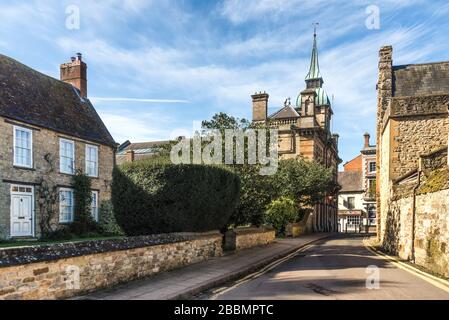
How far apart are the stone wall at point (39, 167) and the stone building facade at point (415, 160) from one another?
1706cm

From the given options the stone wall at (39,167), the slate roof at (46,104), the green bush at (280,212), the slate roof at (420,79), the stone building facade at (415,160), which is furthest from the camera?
the green bush at (280,212)

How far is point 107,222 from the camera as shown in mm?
22984

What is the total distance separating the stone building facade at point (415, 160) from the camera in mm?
10906

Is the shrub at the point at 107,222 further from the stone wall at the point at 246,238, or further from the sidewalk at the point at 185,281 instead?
the sidewalk at the point at 185,281

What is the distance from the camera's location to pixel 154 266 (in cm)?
994

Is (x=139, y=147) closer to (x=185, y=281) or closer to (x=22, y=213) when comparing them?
(x=22, y=213)

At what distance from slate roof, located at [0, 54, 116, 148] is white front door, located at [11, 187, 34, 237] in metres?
3.65

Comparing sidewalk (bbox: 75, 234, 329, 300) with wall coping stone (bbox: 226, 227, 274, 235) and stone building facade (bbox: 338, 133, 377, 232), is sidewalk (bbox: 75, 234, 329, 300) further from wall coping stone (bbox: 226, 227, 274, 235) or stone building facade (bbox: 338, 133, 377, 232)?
stone building facade (bbox: 338, 133, 377, 232)

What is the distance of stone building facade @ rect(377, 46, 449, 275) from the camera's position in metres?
10.9

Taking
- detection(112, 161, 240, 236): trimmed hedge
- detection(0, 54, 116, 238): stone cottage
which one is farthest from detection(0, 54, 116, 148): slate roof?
detection(112, 161, 240, 236): trimmed hedge

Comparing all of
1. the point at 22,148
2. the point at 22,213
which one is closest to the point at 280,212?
the point at 22,213

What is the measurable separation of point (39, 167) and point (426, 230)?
1757 centimetres

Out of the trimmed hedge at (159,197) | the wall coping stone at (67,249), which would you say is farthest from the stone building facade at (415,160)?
the wall coping stone at (67,249)

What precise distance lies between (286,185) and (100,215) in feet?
45.9
